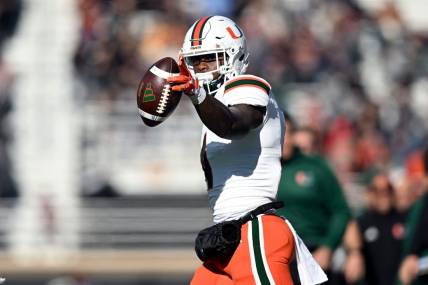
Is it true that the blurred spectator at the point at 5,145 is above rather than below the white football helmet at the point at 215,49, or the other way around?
below

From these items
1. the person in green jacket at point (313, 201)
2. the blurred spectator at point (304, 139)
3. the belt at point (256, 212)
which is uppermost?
the belt at point (256, 212)

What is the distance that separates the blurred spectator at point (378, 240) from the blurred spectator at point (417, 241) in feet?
3.55

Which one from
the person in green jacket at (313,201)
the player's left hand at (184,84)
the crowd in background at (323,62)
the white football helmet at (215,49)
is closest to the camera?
the player's left hand at (184,84)

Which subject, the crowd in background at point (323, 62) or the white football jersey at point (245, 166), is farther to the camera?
the crowd in background at point (323, 62)

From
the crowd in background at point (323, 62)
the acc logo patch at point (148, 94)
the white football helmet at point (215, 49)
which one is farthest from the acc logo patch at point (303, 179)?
the crowd in background at point (323, 62)

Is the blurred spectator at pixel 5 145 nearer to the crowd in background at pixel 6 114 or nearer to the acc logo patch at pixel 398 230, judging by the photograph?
the crowd in background at pixel 6 114

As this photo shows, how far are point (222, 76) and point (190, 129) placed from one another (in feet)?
29.9

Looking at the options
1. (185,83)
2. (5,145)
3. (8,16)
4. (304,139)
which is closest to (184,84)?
(185,83)

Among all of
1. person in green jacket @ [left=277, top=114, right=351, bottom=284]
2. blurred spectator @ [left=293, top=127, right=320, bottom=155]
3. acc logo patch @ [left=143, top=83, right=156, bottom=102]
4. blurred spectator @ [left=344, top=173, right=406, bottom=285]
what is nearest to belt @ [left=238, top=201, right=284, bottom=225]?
acc logo patch @ [left=143, top=83, right=156, bottom=102]

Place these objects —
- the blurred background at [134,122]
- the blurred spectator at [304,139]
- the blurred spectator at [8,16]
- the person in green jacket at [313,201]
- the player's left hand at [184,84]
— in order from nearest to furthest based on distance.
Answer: the player's left hand at [184,84], the person in green jacket at [313,201], the blurred spectator at [304,139], the blurred background at [134,122], the blurred spectator at [8,16]

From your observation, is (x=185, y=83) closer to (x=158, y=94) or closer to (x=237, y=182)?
(x=158, y=94)

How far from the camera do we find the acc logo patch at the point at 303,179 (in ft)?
26.4

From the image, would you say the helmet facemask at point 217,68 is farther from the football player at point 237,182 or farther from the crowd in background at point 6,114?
the crowd in background at point 6,114

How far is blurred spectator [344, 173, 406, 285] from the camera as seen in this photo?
8984 millimetres
